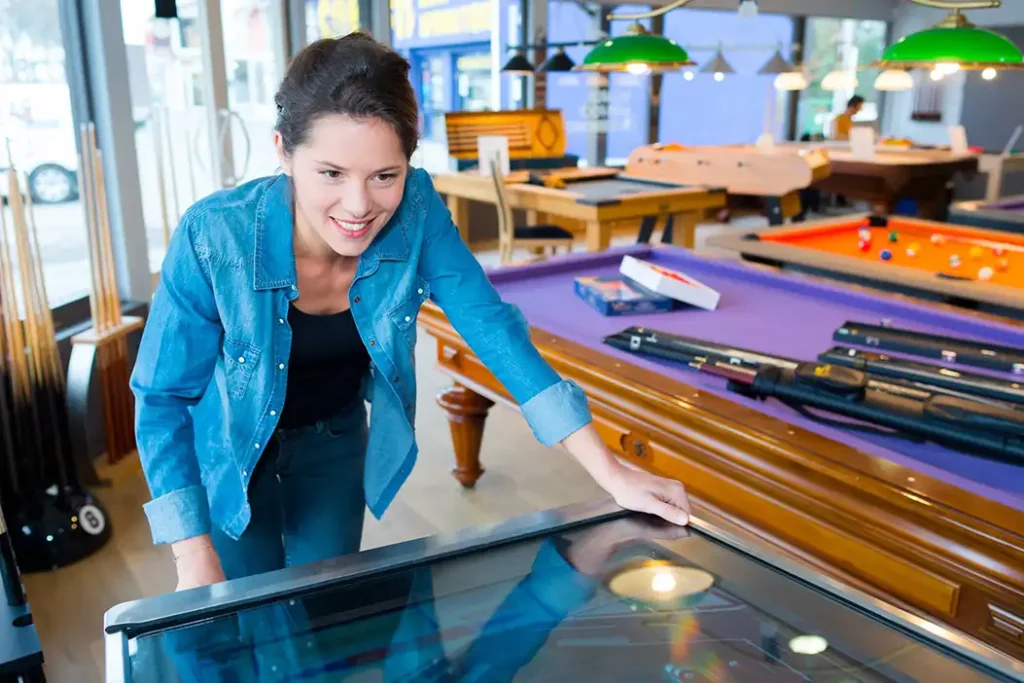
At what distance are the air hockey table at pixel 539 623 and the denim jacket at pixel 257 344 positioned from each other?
0.83 feet

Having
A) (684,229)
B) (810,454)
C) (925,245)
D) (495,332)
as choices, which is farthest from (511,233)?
(495,332)

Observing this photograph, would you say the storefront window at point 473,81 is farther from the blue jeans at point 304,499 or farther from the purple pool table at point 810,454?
the blue jeans at point 304,499

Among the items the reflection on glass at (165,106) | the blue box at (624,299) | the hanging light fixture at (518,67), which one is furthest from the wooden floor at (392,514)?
the hanging light fixture at (518,67)

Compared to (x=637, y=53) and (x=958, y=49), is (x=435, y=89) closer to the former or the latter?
(x=637, y=53)

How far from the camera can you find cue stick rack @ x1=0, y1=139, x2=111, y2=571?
2686 millimetres

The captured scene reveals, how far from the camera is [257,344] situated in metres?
1.34

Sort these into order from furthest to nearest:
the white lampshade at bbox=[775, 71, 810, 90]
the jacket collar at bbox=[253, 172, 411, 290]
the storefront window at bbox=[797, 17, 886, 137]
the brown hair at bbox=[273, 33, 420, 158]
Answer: the storefront window at bbox=[797, 17, 886, 137]
the white lampshade at bbox=[775, 71, 810, 90]
the jacket collar at bbox=[253, 172, 411, 290]
the brown hair at bbox=[273, 33, 420, 158]

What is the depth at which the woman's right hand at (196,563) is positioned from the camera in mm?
1187

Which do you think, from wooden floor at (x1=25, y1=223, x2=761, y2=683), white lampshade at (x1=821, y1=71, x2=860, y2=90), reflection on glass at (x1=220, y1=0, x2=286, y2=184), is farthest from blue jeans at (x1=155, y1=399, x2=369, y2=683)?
white lampshade at (x1=821, y1=71, x2=860, y2=90)

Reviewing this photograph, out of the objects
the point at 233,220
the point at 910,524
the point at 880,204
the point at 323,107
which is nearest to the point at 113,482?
the point at 233,220

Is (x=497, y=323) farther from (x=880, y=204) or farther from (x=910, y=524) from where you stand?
(x=880, y=204)

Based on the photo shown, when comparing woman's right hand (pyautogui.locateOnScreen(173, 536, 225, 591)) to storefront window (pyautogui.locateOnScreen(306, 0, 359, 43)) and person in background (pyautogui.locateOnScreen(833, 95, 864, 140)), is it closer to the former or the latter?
storefront window (pyautogui.locateOnScreen(306, 0, 359, 43))

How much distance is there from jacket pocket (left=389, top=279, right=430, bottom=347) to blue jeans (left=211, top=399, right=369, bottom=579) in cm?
24

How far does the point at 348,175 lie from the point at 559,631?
0.63 m
